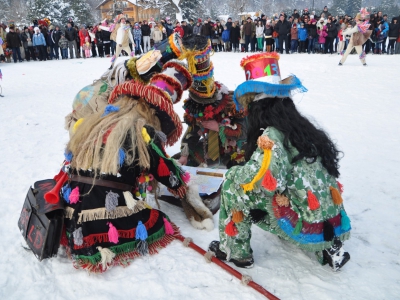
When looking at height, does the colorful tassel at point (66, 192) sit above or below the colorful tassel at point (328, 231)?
above

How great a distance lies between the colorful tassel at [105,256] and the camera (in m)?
2.12

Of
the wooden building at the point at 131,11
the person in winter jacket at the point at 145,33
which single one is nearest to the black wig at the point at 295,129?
the person in winter jacket at the point at 145,33

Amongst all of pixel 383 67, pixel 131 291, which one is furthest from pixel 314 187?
pixel 383 67

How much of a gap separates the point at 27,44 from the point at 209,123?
49.0ft

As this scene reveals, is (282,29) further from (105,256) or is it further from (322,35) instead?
(105,256)

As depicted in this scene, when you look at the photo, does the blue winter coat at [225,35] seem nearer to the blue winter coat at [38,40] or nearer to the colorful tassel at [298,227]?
the blue winter coat at [38,40]

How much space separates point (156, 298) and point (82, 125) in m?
1.19

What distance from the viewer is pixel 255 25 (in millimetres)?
14609

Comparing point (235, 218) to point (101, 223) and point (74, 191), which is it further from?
point (74, 191)

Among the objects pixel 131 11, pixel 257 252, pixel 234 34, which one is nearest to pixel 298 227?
pixel 257 252

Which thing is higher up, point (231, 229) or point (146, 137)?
point (146, 137)

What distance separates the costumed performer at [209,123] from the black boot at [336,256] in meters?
1.76

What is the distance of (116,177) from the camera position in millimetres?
2148

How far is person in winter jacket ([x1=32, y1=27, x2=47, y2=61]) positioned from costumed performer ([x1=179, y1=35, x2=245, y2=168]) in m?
14.2
